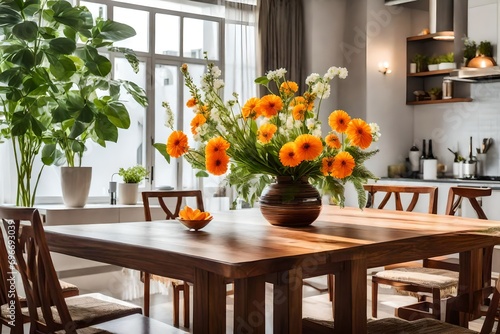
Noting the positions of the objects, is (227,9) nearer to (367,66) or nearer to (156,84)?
(156,84)

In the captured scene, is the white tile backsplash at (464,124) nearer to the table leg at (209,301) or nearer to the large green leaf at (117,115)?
the large green leaf at (117,115)

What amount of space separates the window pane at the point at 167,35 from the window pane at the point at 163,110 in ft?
0.53

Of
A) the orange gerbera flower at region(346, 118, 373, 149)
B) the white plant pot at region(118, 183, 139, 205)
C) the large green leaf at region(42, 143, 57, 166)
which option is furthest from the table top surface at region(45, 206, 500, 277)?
the white plant pot at region(118, 183, 139, 205)

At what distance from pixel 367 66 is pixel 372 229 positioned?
15.7ft

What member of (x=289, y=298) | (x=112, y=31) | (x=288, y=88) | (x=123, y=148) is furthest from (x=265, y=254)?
(x=123, y=148)

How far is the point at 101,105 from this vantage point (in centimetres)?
540

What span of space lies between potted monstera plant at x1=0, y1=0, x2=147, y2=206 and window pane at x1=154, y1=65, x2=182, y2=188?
3.71ft

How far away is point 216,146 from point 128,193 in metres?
3.45

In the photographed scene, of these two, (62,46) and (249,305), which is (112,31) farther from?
(249,305)

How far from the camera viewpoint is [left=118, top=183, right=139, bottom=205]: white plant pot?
6.00m

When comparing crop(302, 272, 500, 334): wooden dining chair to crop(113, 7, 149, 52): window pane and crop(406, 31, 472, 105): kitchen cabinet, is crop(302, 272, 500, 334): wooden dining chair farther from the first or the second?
crop(406, 31, 472, 105): kitchen cabinet

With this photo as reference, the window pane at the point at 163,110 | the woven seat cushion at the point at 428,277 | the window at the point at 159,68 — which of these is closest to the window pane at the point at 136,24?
the window at the point at 159,68

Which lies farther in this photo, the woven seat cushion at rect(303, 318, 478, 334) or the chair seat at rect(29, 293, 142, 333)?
the chair seat at rect(29, 293, 142, 333)

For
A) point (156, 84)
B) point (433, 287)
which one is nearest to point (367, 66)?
point (156, 84)
